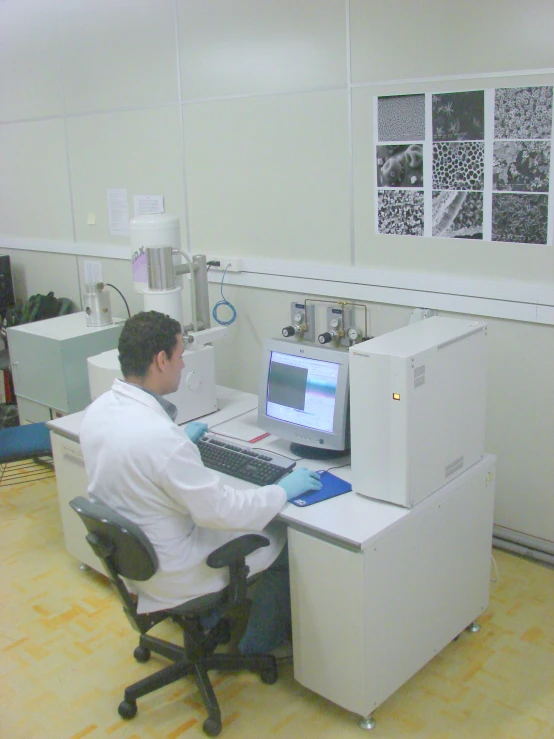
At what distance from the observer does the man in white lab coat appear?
1891 millimetres

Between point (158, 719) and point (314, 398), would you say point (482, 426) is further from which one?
point (158, 719)

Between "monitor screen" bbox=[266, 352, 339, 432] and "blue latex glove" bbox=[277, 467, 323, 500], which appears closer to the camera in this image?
"blue latex glove" bbox=[277, 467, 323, 500]

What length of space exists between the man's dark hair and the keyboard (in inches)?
20.2

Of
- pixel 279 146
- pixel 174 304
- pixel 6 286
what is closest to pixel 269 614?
pixel 174 304

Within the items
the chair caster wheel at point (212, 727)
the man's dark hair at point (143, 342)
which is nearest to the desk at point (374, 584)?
the chair caster wheel at point (212, 727)

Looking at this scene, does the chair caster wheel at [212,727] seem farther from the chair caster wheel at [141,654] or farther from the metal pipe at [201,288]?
the metal pipe at [201,288]

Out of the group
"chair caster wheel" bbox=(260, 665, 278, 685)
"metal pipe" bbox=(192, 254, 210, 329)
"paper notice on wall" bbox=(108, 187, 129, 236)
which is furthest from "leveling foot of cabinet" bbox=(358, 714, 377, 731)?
"paper notice on wall" bbox=(108, 187, 129, 236)

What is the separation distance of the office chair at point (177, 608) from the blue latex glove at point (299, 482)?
0.56 feet

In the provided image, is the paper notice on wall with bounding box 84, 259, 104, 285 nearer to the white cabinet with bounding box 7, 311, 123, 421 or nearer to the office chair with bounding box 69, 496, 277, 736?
the white cabinet with bounding box 7, 311, 123, 421

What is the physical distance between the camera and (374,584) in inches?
79.1

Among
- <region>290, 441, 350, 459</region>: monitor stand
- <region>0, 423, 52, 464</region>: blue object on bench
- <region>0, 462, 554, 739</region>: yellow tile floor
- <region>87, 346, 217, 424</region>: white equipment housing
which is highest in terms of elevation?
<region>87, 346, 217, 424</region>: white equipment housing

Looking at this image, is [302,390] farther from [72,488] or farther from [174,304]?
[72,488]

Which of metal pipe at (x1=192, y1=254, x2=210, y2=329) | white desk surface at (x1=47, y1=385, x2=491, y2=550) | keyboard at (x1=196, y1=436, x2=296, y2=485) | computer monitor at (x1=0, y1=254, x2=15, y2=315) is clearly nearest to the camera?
white desk surface at (x1=47, y1=385, x2=491, y2=550)

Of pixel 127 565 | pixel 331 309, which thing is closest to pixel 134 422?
pixel 127 565
